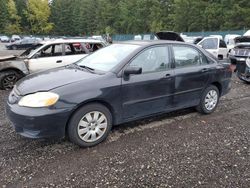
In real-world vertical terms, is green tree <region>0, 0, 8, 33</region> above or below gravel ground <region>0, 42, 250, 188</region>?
above

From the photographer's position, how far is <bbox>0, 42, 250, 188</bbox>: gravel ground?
11.0ft

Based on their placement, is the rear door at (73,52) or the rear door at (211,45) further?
the rear door at (211,45)

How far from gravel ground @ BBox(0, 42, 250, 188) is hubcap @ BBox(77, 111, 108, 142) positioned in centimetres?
18

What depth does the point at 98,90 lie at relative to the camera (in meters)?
4.13

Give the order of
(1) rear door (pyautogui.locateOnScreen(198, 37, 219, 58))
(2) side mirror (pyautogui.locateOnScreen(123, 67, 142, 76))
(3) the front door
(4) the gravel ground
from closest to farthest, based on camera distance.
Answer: (4) the gravel ground → (2) side mirror (pyautogui.locateOnScreen(123, 67, 142, 76)) → (3) the front door → (1) rear door (pyautogui.locateOnScreen(198, 37, 219, 58))

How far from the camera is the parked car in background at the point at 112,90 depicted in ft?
12.6

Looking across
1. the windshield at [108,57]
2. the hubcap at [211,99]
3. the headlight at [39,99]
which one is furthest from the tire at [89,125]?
the hubcap at [211,99]

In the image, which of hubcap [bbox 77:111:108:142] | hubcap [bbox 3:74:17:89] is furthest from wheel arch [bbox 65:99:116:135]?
hubcap [bbox 3:74:17:89]

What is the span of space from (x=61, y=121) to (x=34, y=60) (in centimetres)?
495

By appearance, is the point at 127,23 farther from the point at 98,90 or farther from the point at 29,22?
the point at 98,90

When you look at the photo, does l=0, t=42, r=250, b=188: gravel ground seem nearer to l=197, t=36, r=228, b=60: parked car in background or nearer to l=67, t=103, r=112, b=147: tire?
l=67, t=103, r=112, b=147: tire

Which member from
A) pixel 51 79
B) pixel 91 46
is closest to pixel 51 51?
pixel 91 46

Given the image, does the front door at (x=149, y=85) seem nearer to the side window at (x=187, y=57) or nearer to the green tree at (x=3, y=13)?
the side window at (x=187, y=57)

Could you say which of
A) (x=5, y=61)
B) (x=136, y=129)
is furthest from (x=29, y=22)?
(x=136, y=129)
